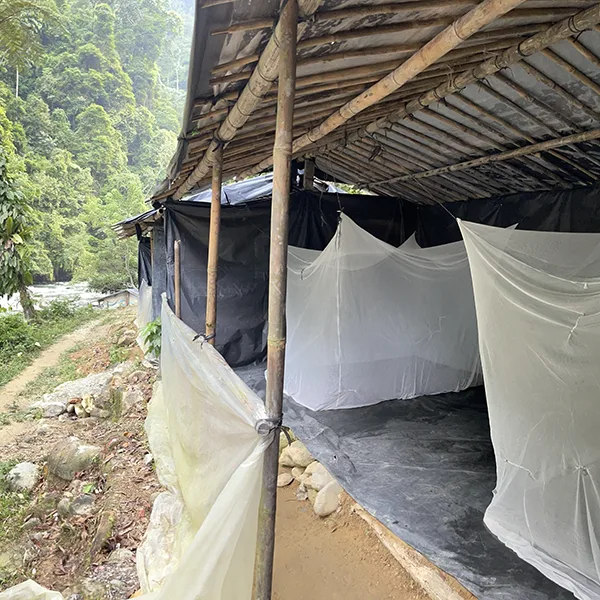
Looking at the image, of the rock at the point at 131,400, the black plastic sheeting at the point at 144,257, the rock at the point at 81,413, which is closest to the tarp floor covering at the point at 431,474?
the rock at the point at 131,400

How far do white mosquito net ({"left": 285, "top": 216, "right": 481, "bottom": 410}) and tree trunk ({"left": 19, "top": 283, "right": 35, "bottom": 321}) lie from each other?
23.3 ft

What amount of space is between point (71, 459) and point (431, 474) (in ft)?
9.95

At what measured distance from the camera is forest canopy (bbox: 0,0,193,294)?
42.7ft

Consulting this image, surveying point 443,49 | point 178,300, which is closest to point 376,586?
point 443,49

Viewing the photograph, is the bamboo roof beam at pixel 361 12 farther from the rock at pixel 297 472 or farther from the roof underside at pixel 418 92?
the rock at pixel 297 472

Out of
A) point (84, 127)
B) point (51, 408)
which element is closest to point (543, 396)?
point (51, 408)

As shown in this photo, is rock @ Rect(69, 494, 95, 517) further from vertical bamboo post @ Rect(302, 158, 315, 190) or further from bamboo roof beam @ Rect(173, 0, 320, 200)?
vertical bamboo post @ Rect(302, 158, 315, 190)

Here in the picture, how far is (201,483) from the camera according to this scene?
1847mm

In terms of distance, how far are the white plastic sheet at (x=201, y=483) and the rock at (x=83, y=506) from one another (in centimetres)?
64

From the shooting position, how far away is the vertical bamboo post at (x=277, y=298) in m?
1.22

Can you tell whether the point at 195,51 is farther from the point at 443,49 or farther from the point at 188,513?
the point at 188,513

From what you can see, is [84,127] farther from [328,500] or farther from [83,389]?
[328,500]

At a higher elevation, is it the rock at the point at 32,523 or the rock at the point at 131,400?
the rock at the point at 131,400

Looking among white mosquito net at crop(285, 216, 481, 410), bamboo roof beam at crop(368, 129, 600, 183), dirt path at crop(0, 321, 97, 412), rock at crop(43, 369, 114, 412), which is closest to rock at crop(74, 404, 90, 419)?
rock at crop(43, 369, 114, 412)
